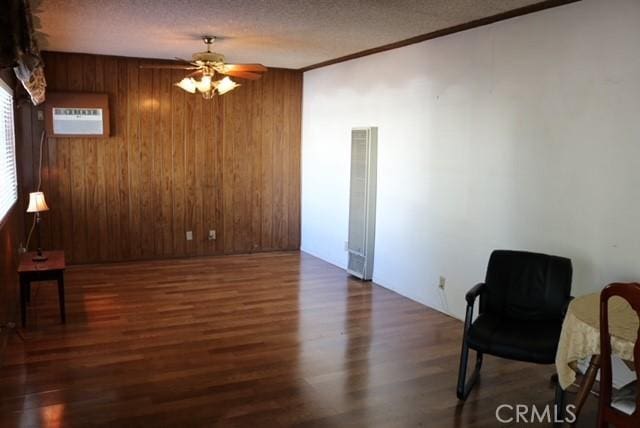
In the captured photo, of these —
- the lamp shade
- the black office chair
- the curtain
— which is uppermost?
the curtain

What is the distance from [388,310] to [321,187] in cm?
247

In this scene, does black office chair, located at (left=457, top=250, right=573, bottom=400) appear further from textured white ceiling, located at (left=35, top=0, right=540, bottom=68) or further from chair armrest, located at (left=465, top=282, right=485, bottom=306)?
textured white ceiling, located at (left=35, top=0, right=540, bottom=68)

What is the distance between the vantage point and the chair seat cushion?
2.82 metres

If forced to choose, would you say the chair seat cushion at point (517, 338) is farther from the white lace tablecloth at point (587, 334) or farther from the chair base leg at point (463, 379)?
the white lace tablecloth at point (587, 334)

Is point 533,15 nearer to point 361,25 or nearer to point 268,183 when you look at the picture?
point 361,25

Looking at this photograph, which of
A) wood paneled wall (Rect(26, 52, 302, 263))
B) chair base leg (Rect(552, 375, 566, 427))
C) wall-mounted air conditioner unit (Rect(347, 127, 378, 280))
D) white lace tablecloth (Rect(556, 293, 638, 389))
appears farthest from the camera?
wood paneled wall (Rect(26, 52, 302, 263))

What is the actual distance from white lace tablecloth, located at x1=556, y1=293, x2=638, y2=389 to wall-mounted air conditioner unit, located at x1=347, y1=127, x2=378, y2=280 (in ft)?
10.1

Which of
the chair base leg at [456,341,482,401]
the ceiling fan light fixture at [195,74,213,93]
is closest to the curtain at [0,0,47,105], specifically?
the ceiling fan light fixture at [195,74,213,93]

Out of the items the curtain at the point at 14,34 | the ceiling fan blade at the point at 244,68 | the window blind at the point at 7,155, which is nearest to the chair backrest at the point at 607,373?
the curtain at the point at 14,34

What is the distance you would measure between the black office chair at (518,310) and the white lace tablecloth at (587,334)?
29 centimetres

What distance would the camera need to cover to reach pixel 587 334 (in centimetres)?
240

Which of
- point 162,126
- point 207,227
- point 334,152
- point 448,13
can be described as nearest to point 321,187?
point 334,152

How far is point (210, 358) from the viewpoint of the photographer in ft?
11.9

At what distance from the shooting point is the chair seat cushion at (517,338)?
2822 mm
